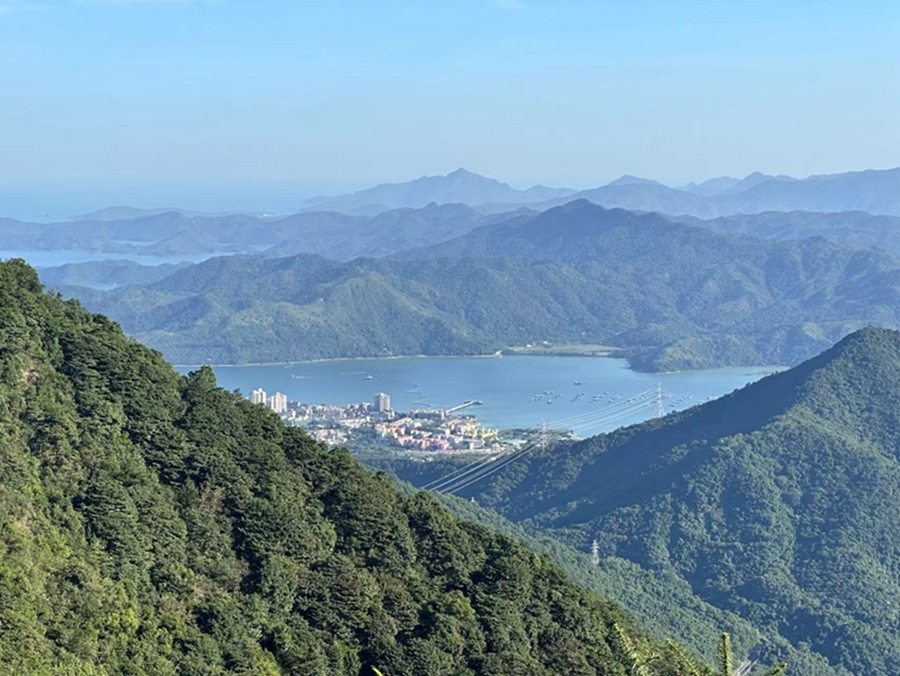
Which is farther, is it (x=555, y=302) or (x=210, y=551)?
(x=555, y=302)

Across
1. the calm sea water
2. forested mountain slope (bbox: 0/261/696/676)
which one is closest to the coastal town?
the calm sea water

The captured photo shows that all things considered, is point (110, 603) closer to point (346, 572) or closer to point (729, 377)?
point (346, 572)

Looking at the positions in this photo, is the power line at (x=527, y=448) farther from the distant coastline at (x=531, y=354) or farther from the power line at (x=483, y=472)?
the distant coastline at (x=531, y=354)

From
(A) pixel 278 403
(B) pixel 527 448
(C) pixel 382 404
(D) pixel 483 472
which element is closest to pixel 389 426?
(C) pixel 382 404

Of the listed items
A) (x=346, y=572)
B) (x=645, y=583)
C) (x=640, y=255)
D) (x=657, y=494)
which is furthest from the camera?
(x=640, y=255)

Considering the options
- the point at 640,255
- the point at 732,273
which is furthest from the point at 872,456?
the point at 640,255

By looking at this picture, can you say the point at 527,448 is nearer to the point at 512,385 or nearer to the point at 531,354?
the point at 512,385

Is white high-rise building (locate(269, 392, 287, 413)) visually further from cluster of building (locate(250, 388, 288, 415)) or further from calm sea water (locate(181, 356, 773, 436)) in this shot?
calm sea water (locate(181, 356, 773, 436))
